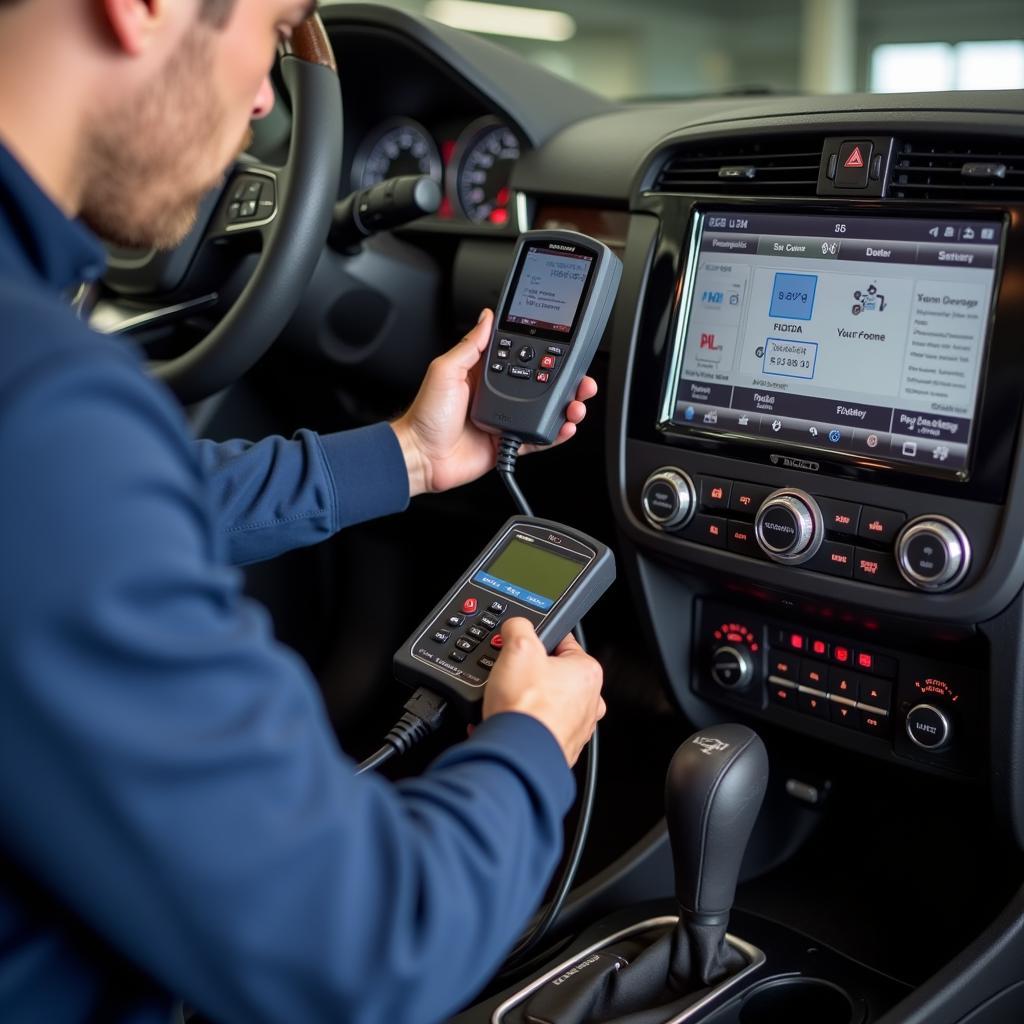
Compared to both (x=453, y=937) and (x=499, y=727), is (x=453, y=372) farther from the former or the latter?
(x=453, y=937)

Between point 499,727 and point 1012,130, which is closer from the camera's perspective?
point 499,727

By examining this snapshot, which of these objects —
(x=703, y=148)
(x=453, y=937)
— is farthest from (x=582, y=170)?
(x=453, y=937)

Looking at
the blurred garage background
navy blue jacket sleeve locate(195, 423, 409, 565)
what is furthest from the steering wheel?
the blurred garage background

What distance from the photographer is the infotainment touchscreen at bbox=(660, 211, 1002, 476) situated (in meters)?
0.96

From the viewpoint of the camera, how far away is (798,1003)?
3.61ft

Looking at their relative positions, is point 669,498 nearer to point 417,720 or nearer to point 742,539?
point 742,539

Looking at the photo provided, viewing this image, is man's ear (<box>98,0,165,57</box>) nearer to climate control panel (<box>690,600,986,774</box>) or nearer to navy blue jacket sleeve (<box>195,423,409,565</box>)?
navy blue jacket sleeve (<box>195,423,409,565</box>)

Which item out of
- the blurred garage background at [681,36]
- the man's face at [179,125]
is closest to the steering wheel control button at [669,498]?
the man's face at [179,125]

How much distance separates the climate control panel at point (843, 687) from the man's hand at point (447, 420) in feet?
0.94

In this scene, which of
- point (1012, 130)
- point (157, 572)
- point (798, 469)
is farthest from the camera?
point (798, 469)

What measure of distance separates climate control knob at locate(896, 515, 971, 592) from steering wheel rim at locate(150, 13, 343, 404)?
2.16 ft

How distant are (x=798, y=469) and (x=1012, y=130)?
1.02 feet

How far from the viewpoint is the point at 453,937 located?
0.60 meters

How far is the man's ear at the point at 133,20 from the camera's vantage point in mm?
575
